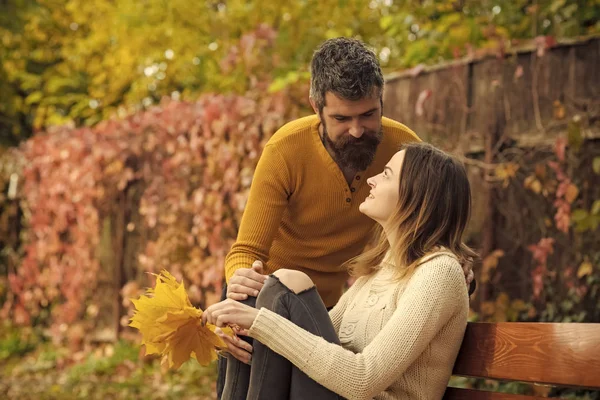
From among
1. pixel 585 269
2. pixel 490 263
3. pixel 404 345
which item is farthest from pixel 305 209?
pixel 490 263

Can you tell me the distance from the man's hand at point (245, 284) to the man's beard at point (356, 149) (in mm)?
692

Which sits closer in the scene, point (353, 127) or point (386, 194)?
point (386, 194)

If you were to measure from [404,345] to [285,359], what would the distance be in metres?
0.35

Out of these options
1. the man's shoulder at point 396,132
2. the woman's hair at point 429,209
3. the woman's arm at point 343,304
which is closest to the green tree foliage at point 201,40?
the man's shoulder at point 396,132

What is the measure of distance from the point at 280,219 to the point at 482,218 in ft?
8.22

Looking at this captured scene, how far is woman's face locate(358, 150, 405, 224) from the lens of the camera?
287 centimetres

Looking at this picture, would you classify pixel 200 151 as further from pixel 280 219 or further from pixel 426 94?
pixel 280 219

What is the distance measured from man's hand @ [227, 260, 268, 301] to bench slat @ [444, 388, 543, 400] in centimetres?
63

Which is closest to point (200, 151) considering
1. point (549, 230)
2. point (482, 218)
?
point (482, 218)

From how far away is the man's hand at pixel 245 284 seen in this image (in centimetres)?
→ 289

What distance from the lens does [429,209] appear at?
2.78m

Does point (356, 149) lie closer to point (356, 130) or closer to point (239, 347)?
point (356, 130)

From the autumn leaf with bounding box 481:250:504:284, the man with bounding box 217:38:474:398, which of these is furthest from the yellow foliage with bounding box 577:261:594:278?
the man with bounding box 217:38:474:398

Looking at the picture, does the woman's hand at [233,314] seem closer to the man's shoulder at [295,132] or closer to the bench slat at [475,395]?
the bench slat at [475,395]
